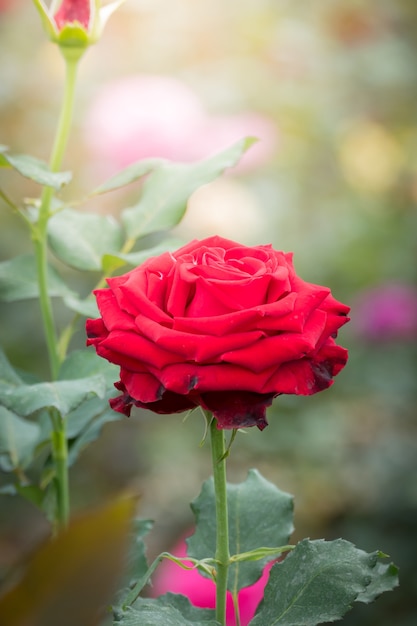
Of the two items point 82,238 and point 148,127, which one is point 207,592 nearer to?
point 82,238

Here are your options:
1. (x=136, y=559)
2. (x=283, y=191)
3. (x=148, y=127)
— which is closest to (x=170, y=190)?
(x=136, y=559)

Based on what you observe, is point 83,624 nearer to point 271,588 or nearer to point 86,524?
point 86,524

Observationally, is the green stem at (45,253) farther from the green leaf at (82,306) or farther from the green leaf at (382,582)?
the green leaf at (382,582)

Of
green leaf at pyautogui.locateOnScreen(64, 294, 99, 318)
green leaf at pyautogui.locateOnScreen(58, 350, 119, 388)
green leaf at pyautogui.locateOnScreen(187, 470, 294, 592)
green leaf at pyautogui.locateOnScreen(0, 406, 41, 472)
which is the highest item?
green leaf at pyautogui.locateOnScreen(64, 294, 99, 318)

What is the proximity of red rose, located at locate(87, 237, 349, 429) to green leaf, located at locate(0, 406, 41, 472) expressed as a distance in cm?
22

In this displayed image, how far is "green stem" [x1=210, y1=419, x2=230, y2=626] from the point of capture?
1.37 ft

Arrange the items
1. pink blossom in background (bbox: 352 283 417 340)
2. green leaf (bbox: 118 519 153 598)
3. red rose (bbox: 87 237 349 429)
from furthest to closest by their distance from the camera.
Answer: pink blossom in background (bbox: 352 283 417 340) < green leaf (bbox: 118 519 153 598) < red rose (bbox: 87 237 349 429)

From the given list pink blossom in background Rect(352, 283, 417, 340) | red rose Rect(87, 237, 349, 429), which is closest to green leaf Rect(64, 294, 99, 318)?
red rose Rect(87, 237, 349, 429)

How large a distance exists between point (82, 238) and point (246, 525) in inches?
9.8

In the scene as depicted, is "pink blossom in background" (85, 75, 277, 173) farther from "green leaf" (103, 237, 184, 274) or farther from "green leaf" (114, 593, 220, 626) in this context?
"green leaf" (114, 593, 220, 626)

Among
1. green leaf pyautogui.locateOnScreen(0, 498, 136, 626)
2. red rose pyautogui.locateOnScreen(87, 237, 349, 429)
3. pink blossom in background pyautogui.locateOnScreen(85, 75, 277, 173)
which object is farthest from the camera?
pink blossom in background pyautogui.locateOnScreen(85, 75, 277, 173)

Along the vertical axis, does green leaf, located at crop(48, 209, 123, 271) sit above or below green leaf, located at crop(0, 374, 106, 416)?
above

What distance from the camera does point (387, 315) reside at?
1.58 metres

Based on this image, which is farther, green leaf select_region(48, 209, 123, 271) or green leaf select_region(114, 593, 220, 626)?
green leaf select_region(48, 209, 123, 271)
